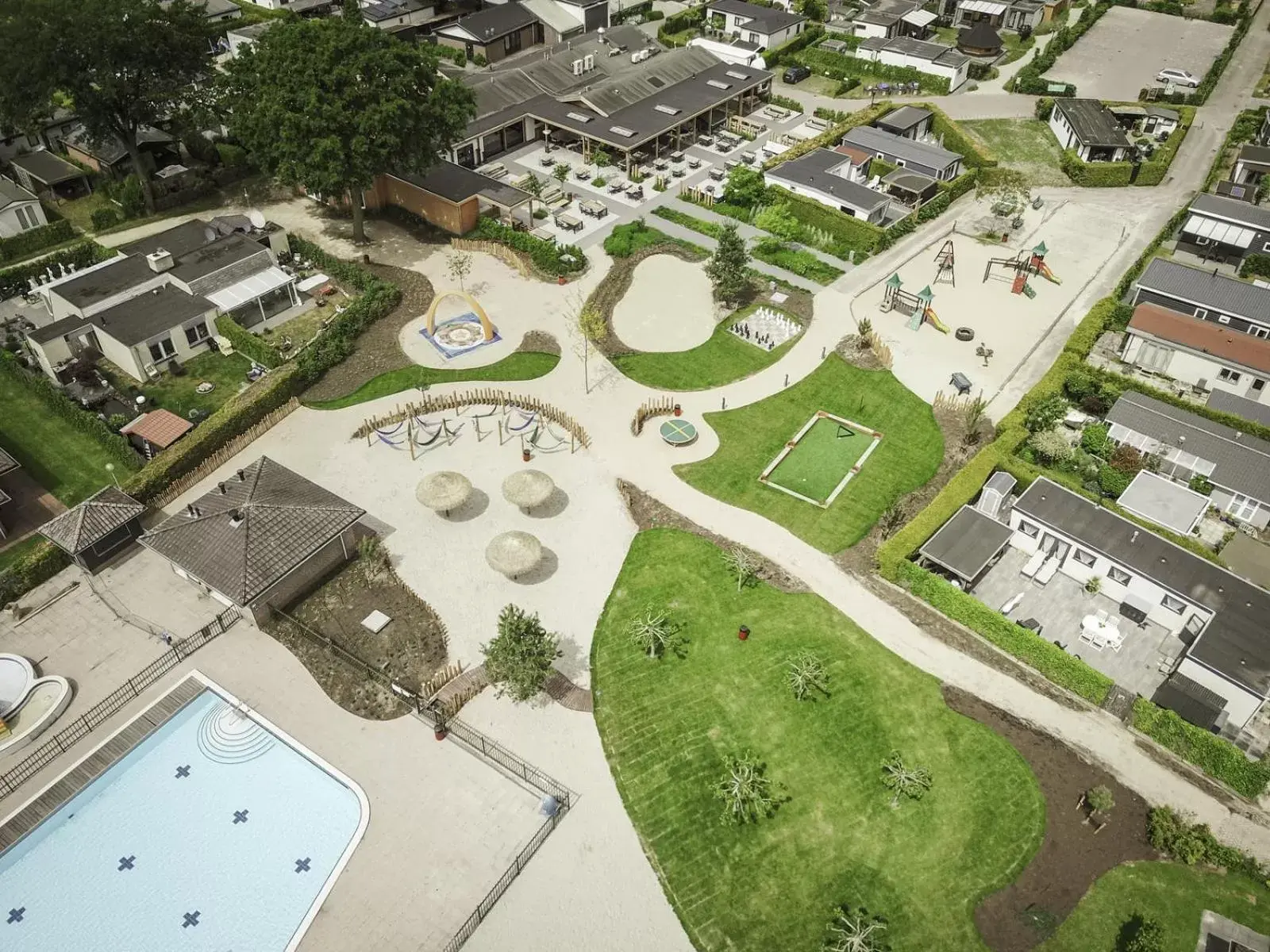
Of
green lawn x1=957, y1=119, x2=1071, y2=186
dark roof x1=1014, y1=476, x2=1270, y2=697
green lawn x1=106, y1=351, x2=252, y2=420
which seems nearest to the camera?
dark roof x1=1014, y1=476, x2=1270, y2=697

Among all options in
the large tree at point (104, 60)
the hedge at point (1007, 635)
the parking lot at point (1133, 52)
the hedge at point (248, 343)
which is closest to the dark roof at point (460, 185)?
the large tree at point (104, 60)

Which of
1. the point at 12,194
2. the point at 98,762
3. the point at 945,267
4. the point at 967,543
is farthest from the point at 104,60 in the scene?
the point at 967,543

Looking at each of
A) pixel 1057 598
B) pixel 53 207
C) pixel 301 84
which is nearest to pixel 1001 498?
pixel 1057 598

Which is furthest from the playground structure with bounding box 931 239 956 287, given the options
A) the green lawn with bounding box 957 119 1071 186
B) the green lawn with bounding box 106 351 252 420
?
the green lawn with bounding box 106 351 252 420

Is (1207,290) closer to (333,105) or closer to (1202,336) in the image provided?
(1202,336)

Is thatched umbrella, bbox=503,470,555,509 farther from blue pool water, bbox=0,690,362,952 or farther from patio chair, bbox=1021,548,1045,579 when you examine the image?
patio chair, bbox=1021,548,1045,579

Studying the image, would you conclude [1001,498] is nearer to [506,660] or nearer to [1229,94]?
[506,660]
